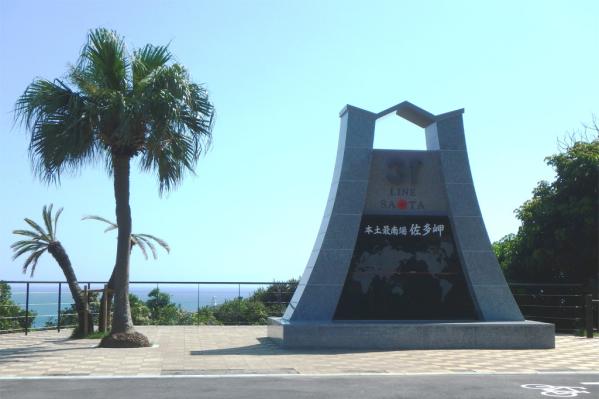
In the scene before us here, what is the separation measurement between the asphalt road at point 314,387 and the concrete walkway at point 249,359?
657 mm

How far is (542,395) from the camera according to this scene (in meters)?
8.47

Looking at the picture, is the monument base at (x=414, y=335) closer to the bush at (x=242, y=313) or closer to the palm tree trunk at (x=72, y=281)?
the palm tree trunk at (x=72, y=281)

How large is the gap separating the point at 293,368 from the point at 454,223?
576 centimetres

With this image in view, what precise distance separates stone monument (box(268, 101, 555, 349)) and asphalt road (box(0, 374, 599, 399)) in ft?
14.4

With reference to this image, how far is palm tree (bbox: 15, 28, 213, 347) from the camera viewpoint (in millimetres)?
13680

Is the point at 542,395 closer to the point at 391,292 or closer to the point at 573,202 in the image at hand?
the point at 391,292

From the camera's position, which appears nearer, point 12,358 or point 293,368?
point 293,368

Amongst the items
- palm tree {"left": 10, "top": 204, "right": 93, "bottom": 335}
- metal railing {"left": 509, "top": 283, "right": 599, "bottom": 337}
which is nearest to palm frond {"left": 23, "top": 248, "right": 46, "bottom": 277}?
palm tree {"left": 10, "top": 204, "right": 93, "bottom": 335}

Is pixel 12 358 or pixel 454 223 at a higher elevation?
pixel 454 223

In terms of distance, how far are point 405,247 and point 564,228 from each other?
936cm

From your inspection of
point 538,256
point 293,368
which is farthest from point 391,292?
point 538,256

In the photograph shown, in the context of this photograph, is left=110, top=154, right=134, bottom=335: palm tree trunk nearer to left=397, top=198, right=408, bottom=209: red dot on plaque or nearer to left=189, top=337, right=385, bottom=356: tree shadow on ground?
left=189, top=337, right=385, bottom=356: tree shadow on ground

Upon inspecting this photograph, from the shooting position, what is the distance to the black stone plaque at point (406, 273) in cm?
1487

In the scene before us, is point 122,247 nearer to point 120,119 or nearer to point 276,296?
point 120,119
